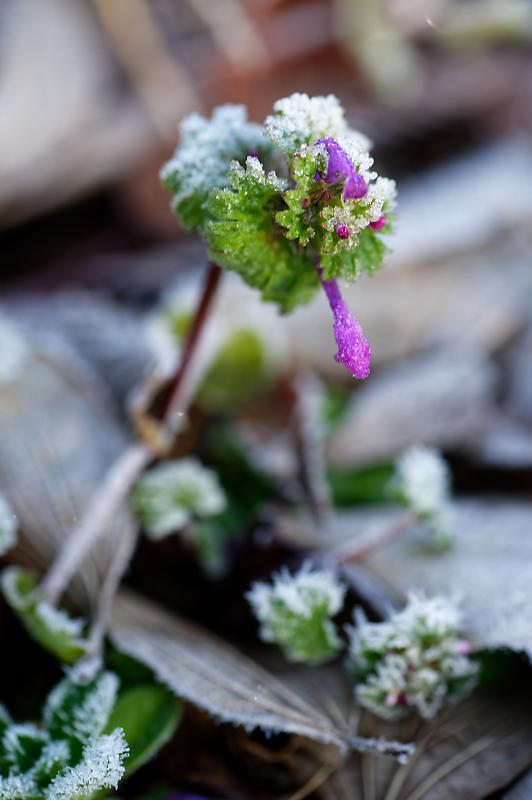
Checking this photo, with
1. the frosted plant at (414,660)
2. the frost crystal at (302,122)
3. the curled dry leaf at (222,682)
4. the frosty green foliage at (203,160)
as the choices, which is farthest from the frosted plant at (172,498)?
the frost crystal at (302,122)

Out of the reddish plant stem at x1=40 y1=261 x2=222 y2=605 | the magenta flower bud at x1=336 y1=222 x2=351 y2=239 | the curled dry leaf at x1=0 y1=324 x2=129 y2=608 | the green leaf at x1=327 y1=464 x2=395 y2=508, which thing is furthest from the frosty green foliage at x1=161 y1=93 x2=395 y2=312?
the green leaf at x1=327 y1=464 x2=395 y2=508

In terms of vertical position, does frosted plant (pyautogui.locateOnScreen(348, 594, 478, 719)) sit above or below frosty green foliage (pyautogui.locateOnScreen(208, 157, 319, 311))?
below

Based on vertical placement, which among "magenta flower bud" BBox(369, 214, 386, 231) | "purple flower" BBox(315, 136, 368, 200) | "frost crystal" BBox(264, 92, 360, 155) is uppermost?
"frost crystal" BBox(264, 92, 360, 155)

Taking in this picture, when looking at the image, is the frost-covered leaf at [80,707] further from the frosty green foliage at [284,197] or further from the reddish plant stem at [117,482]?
the frosty green foliage at [284,197]

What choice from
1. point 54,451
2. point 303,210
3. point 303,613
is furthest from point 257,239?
point 54,451

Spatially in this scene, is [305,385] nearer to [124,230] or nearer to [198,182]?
[198,182]

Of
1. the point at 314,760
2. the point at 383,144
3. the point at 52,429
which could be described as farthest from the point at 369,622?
the point at 383,144

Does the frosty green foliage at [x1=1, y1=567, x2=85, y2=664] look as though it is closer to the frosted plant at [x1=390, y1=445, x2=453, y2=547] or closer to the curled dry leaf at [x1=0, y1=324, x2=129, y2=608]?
the curled dry leaf at [x1=0, y1=324, x2=129, y2=608]
